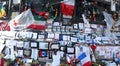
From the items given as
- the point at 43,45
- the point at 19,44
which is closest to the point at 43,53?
the point at 43,45

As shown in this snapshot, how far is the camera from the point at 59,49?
61.1 feet

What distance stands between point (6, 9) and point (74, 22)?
13.7 feet

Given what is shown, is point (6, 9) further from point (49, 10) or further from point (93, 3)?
point (93, 3)

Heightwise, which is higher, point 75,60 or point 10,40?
point 10,40

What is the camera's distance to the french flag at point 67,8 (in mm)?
18959

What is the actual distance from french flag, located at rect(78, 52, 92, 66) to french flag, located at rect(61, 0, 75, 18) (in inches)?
93.4

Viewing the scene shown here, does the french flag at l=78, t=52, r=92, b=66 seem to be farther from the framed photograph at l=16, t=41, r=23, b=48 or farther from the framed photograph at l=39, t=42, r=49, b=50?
the framed photograph at l=16, t=41, r=23, b=48

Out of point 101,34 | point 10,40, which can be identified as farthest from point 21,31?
point 101,34

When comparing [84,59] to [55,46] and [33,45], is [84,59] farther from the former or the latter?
[33,45]

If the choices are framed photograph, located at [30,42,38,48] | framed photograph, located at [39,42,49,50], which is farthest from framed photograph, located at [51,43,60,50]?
framed photograph, located at [30,42,38,48]

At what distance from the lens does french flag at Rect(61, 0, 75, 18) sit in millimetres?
18959

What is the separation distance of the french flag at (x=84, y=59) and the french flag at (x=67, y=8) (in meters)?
2.37

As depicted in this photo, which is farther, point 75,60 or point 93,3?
point 93,3

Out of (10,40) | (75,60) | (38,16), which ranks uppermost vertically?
(38,16)
